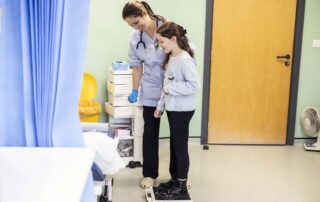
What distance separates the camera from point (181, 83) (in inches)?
106

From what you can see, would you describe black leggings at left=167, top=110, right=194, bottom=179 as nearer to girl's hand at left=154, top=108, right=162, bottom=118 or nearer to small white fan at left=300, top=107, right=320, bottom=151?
girl's hand at left=154, top=108, right=162, bottom=118

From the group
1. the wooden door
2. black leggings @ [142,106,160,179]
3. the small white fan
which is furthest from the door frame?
black leggings @ [142,106,160,179]

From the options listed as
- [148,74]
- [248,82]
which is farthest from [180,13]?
[148,74]

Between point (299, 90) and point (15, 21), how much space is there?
3.46 meters

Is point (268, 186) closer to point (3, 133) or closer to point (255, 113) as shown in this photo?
point (255, 113)

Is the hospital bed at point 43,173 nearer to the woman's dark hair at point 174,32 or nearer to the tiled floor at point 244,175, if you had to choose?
the woman's dark hair at point 174,32

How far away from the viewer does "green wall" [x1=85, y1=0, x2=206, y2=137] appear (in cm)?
380

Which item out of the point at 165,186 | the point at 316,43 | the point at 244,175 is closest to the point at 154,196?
the point at 165,186

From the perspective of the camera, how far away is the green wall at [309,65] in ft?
13.6

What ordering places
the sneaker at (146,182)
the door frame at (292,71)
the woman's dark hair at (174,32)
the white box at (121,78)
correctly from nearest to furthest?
1. the woman's dark hair at (174,32)
2. the sneaker at (146,182)
3. the white box at (121,78)
4. the door frame at (292,71)

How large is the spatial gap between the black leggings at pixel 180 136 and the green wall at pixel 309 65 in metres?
1.98

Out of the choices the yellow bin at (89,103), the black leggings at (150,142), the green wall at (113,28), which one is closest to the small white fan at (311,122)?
the green wall at (113,28)

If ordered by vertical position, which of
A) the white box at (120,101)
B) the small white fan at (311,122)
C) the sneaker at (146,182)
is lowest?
the sneaker at (146,182)

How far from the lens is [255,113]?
4.31 m
